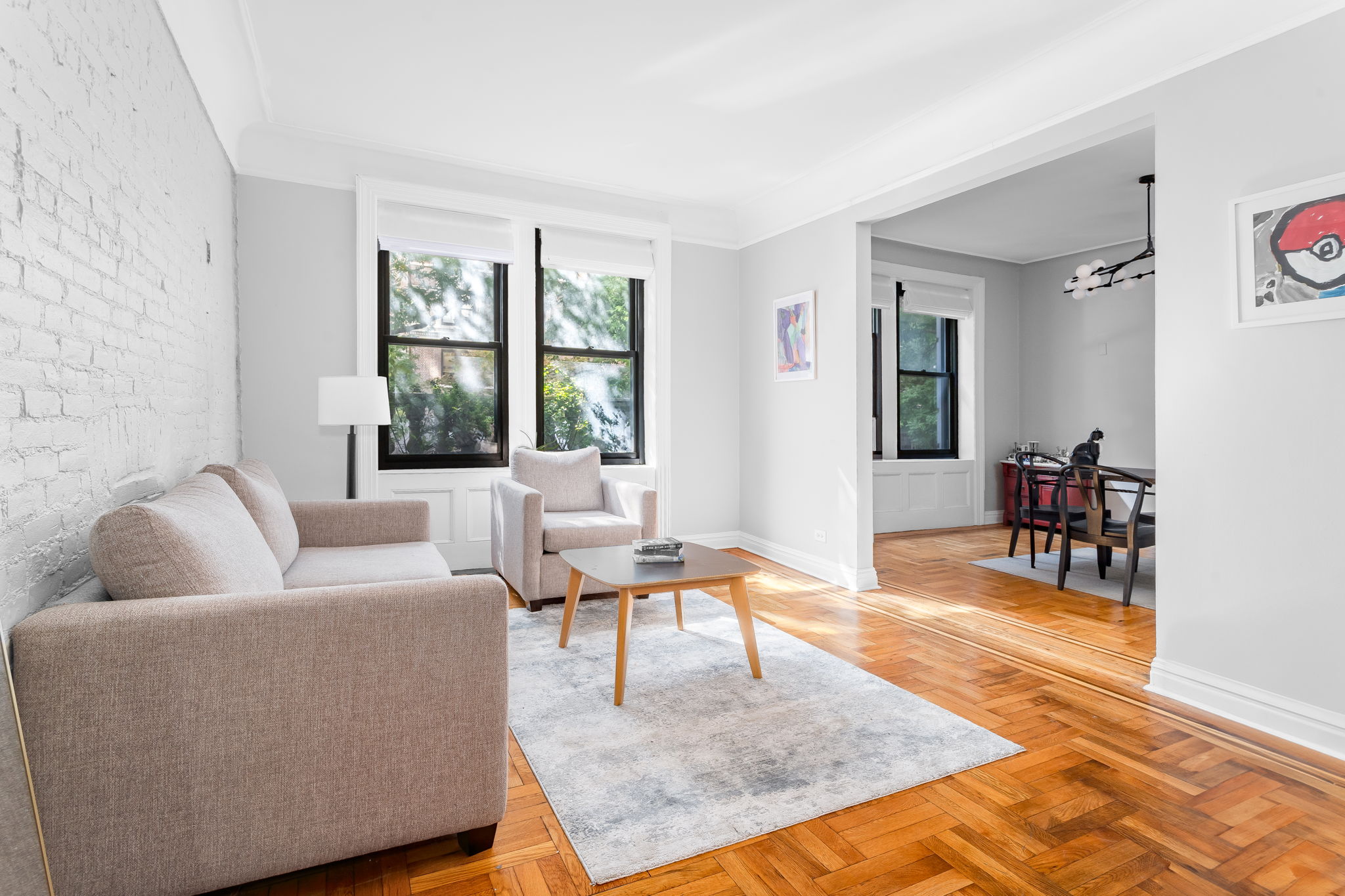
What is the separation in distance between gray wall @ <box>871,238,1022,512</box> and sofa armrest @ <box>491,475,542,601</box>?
15.9ft

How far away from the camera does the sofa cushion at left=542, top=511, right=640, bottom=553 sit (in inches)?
144

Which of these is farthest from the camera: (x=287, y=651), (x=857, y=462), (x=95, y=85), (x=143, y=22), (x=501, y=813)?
(x=857, y=462)

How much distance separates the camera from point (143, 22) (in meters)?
2.11

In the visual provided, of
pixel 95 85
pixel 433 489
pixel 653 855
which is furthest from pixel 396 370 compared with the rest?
pixel 653 855

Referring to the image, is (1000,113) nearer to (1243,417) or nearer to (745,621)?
(1243,417)

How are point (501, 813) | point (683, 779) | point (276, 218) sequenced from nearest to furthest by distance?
point (501, 813), point (683, 779), point (276, 218)

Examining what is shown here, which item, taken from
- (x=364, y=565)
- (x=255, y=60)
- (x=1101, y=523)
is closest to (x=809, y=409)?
(x=1101, y=523)

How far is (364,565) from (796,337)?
3.19 m

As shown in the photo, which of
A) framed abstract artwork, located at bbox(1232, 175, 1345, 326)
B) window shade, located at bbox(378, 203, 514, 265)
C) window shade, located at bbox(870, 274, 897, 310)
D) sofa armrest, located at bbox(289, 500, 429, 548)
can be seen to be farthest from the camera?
window shade, located at bbox(870, 274, 897, 310)

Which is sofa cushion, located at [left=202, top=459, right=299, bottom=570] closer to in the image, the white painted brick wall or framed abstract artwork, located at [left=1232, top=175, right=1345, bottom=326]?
the white painted brick wall

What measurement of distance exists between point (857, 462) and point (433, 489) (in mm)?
2683

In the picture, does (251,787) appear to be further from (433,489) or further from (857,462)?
(857,462)

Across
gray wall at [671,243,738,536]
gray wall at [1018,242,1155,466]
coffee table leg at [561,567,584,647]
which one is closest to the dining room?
gray wall at [1018,242,1155,466]

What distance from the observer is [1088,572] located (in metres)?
4.67
